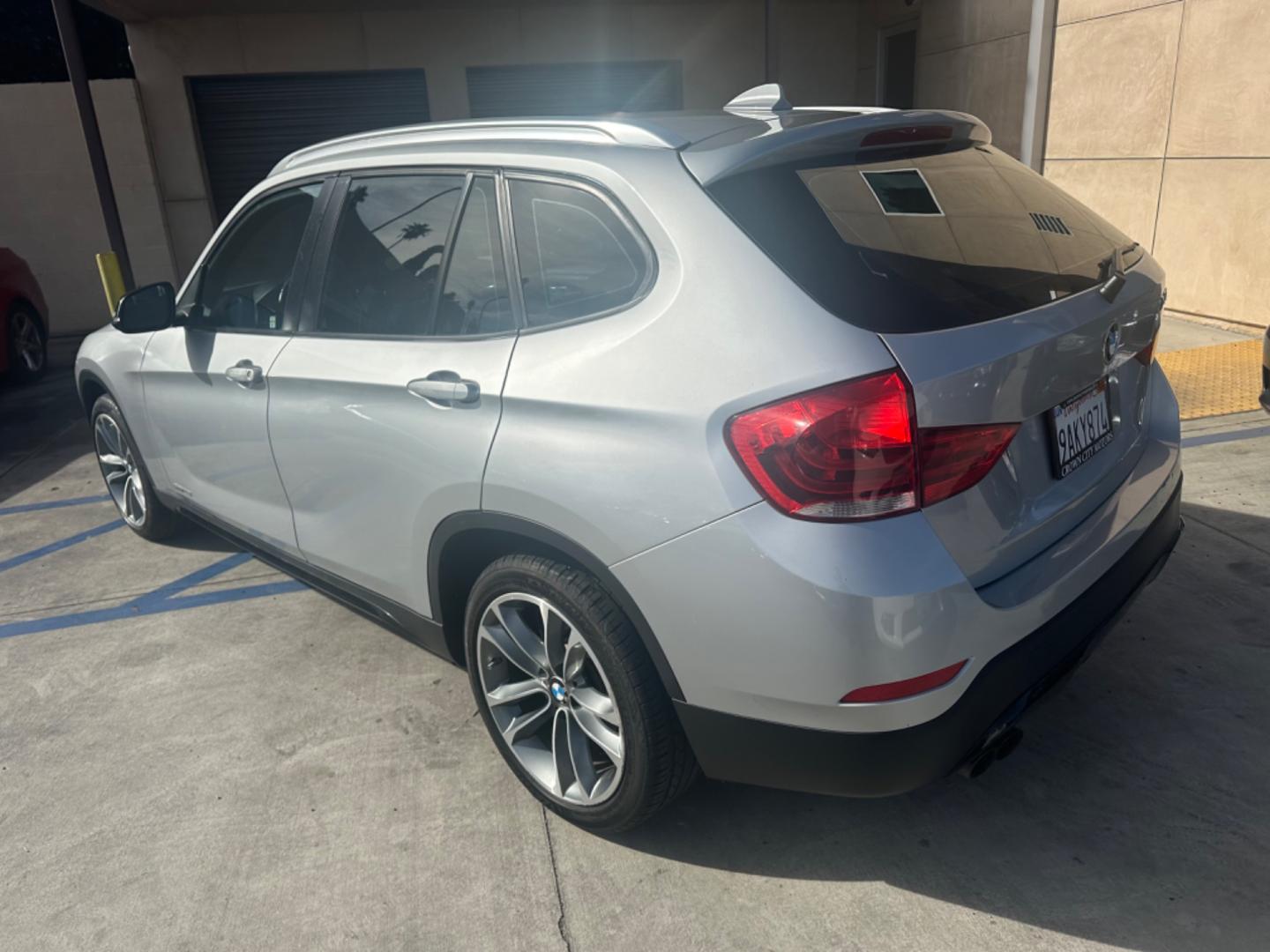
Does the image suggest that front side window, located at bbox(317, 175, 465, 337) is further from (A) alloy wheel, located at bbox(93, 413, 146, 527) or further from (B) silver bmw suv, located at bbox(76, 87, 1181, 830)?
(A) alloy wheel, located at bbox(93, 413, 146, 527)

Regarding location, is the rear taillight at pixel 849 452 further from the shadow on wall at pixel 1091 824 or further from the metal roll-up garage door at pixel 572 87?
the metal roll-up garage door at pixel 572 87

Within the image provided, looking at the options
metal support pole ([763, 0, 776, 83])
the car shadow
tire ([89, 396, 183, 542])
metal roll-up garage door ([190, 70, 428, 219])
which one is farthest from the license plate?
metal roll-up garage door ([190, 70, 428, 219])

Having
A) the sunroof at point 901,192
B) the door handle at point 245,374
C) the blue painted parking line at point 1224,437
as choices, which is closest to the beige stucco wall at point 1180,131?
the blue painted parking line at point 1224,437

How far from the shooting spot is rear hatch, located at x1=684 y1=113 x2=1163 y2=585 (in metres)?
1.99

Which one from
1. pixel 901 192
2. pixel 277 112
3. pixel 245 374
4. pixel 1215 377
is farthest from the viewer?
pixel 277 112

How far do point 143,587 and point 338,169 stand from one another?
Result: 236 centimetres

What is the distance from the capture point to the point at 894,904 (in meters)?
2.33

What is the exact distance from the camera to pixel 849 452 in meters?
1.90

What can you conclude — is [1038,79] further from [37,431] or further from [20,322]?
[20,322]

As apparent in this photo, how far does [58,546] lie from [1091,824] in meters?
4.94

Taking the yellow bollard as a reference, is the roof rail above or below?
above

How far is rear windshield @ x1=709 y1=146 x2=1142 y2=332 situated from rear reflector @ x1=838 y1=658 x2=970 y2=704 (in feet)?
2.32

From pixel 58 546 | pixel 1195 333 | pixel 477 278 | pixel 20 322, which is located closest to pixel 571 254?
pixel 477 278

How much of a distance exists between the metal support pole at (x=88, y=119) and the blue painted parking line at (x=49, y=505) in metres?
3.82
